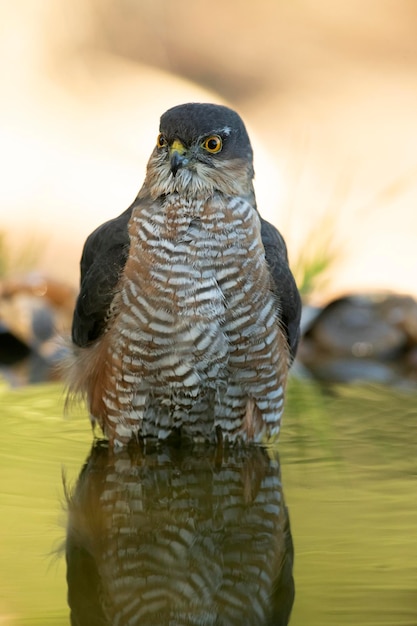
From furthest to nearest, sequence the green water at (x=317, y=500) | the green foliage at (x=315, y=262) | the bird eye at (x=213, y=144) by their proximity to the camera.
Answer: the green foliage at (x=315, y=262), the bird eye at (x=213, y=144), the green water at (x=317, y=500)

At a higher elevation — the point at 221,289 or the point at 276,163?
the point at 276,163

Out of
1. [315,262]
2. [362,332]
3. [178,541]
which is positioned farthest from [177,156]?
[315,262]

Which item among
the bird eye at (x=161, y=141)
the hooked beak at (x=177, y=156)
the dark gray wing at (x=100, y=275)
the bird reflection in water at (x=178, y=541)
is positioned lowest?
the bird reflection in water at (x=178, y=541)

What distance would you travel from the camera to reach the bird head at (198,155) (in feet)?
15.0

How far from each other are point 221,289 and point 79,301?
894 millimetres

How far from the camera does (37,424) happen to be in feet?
17.1

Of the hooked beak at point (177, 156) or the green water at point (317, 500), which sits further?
the hooked beak at point (177, 156)

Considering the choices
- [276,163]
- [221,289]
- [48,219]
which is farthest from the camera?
[276,163]

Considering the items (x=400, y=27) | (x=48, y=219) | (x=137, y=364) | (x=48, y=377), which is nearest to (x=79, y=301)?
(x=137, y=364)

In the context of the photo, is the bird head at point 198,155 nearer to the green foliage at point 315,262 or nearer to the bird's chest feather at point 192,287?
the bird's chest feather at point 192,287

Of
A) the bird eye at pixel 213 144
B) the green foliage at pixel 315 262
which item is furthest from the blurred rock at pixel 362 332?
the bird eye at pixel 213 144

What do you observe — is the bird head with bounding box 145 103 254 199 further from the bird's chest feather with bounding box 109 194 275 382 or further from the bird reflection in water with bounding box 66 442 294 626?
the bird reflection in water with bounding box 66 442 294 626

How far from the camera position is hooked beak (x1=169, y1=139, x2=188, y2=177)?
4523mm

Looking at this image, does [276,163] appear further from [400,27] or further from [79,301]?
[79,301]
